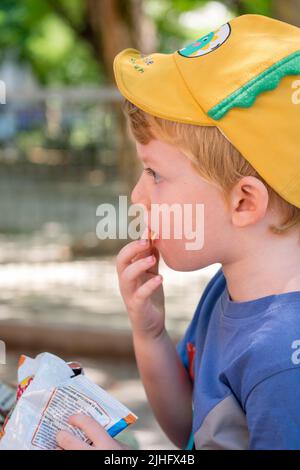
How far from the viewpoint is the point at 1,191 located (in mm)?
7973

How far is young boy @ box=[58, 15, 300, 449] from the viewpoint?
1.29m

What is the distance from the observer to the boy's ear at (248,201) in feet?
4.46

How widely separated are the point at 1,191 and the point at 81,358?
3956mm

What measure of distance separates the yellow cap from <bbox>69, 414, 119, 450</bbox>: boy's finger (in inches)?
19.2

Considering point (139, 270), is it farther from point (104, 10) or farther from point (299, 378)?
point (104, 10)

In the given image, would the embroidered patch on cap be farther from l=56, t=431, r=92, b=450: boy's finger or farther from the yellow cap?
l=56, t=431, r=92, b=450: boy's finger

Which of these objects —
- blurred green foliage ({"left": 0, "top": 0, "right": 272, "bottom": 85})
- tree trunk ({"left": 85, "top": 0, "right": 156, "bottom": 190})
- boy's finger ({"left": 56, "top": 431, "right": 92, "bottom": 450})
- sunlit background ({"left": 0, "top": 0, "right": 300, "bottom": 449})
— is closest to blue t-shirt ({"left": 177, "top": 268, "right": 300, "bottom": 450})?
boy's finger ({"left": 56, "top": 431, "right": 92, "bottom": 450})

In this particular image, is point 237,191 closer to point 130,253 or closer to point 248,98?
point 248,98

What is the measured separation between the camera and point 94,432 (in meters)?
1.31

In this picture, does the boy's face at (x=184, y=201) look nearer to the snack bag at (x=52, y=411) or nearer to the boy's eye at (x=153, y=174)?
the boy's eye at (x=153, y=174)

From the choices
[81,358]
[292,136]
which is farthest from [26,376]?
[81,358]

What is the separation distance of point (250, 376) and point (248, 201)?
0.30 metres

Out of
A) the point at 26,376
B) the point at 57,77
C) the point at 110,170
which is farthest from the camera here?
the point at 57,77

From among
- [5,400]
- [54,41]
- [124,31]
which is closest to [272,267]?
[5,400]
